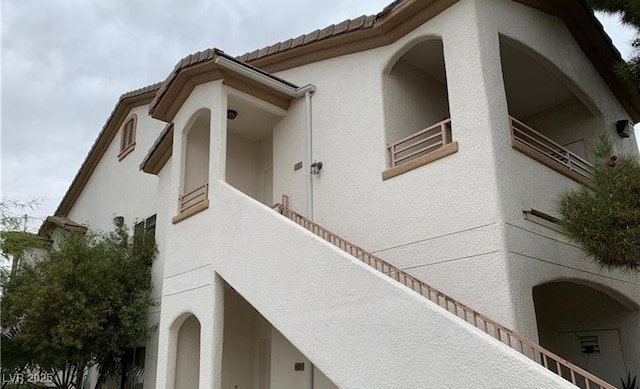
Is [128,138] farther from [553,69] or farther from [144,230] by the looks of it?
[553,69]

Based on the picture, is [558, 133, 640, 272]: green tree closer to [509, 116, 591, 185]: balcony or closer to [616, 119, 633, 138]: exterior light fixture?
[509, 116, 591, 185]: balcony

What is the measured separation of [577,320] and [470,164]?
4.66 meters

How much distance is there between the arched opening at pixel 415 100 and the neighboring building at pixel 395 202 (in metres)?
0.04

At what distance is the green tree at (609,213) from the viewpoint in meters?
5.54

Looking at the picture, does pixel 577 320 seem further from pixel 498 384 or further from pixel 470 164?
pixel 498 384

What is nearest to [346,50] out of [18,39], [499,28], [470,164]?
[499,28]

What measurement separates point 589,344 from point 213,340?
22.2 feet

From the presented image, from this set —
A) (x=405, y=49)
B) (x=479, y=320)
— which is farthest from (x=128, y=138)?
(x=479, y=320)

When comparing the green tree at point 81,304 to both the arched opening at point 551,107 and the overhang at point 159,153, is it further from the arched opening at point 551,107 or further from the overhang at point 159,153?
the arched opening at point 551,107

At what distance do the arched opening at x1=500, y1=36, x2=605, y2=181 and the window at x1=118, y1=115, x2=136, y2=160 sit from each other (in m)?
12.3

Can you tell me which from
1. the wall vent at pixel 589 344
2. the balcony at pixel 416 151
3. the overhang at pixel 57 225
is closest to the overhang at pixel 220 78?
the balcony at pixel 416 151

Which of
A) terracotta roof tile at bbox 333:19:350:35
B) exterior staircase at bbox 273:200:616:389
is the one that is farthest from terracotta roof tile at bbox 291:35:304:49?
exterior staircase at bbox 273:200:616:389

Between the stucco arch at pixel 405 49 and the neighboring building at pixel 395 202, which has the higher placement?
the stucco arch at pixel 405 49

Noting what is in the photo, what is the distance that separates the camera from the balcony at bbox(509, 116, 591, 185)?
7.70m
